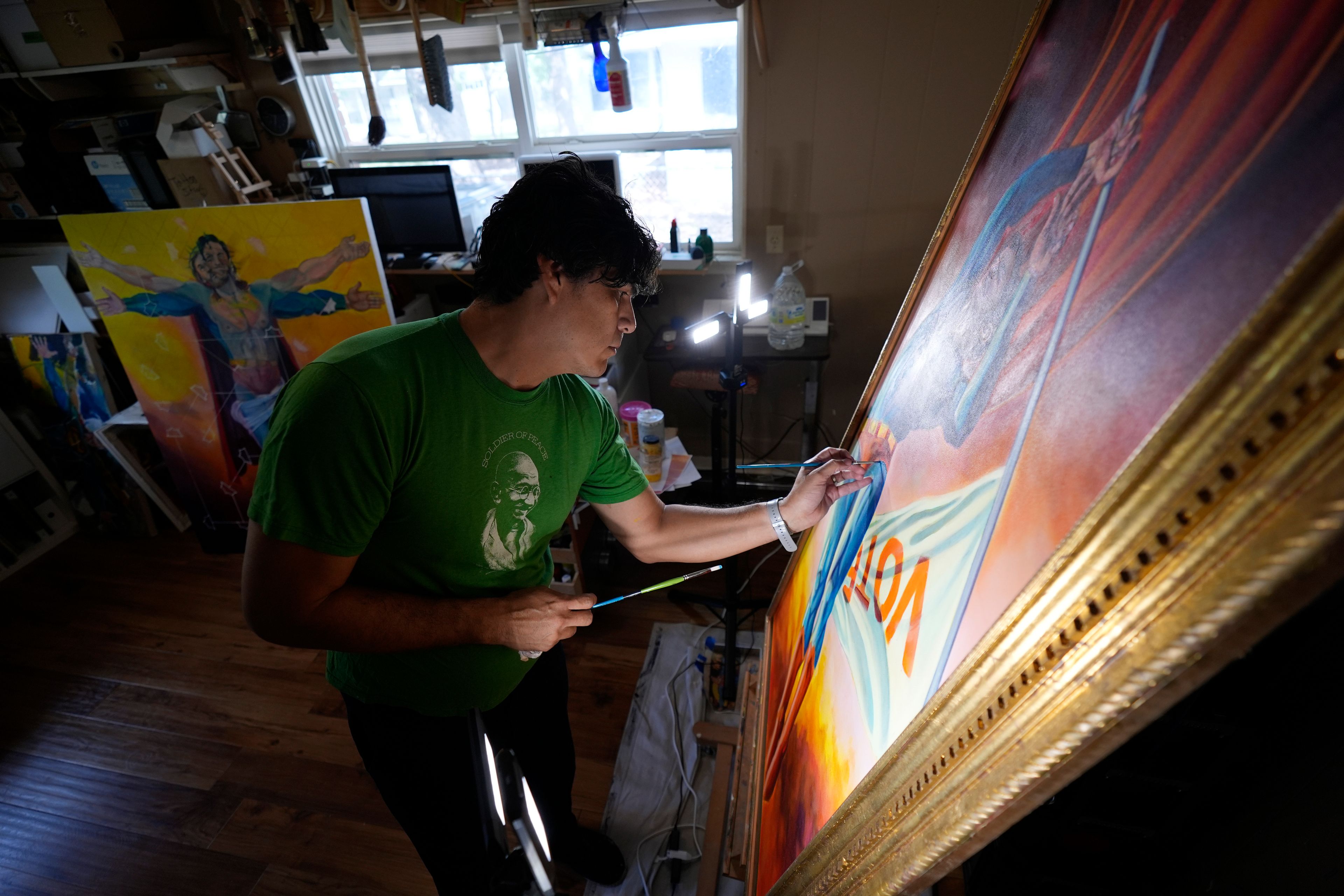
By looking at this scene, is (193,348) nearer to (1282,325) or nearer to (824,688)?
(824,688)

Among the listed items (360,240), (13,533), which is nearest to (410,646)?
(360,240)

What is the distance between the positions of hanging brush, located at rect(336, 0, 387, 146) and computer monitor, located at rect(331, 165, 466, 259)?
15 centimetres

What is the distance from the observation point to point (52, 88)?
2.74 m

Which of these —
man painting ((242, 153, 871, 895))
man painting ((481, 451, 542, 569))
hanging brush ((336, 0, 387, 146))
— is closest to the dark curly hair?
man painting ((242, 153, 871, 895))

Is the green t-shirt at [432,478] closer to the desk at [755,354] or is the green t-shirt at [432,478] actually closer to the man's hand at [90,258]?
the desk at [755,354]

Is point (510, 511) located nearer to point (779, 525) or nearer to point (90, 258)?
point (779, 525)

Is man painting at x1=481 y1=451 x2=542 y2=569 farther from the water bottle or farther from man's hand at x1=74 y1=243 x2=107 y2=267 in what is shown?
man's hand at x1=74 y1=243 x2=107 y2=267

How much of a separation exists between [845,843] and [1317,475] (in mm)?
510

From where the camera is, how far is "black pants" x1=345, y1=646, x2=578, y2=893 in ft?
3.68

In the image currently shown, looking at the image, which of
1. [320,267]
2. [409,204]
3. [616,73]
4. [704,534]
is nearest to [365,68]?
[409,204]

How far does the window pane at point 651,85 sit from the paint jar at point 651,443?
150 cm

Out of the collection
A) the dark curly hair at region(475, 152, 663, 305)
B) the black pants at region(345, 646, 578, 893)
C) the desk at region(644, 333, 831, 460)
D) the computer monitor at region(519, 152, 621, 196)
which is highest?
the computer monitor at region(519, 152, 621, 196)

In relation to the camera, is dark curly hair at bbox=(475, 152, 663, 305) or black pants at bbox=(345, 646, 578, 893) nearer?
dark curly hair at bbox=(475, 152, 663, 305)

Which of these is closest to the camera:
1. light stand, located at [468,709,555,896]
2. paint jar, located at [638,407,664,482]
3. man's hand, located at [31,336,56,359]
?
light stand, located at [468,709,555,896]
